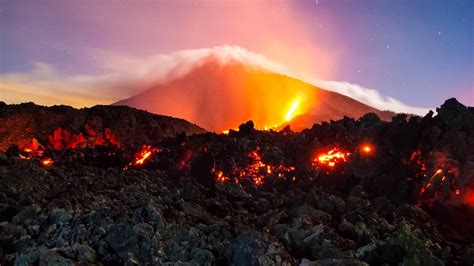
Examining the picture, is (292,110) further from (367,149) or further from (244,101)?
(367,149)

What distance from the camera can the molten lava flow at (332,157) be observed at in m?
22.9

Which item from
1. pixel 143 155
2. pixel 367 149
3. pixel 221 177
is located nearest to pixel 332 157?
pixel 367 149

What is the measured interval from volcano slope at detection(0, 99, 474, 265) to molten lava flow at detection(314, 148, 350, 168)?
6 centimetres

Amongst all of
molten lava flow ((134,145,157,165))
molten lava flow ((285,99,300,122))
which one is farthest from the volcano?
molten lava flow ((134,145,157,165))

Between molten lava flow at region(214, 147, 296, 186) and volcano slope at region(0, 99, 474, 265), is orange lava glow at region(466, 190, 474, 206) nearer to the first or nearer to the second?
volcano slope at region(0, 99, 474, 265)

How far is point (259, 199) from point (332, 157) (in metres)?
6.00

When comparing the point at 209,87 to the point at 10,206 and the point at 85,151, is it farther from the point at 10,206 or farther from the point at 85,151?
the point at 10,206

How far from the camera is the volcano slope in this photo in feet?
46.6

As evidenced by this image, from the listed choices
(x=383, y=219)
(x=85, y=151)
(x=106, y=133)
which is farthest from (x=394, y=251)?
(x=106, y=133)

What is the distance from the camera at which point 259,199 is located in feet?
63.4

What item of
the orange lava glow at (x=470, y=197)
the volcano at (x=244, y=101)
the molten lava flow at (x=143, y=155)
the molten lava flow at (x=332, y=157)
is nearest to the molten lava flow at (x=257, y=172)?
the molten lava flow at (x=332, y=157)

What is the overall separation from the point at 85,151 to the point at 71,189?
8.78 metres

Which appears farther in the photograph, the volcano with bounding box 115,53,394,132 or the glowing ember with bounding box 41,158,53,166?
the volcano with bounding box 115,53,394,132

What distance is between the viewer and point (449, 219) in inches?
730
